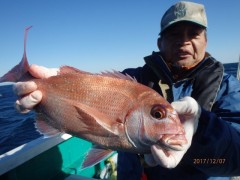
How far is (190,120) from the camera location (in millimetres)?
2039

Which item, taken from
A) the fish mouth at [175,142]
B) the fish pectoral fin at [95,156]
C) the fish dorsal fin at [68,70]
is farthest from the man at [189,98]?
the fish pectoral fin at [95,156]

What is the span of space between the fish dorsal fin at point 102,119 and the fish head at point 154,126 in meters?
0.08

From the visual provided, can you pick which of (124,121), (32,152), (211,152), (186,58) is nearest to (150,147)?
(124,121)

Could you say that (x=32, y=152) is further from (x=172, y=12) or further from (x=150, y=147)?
A: (x=172, y=12)

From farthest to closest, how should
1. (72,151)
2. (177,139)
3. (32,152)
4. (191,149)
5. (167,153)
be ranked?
1. (72,151)
2. (32,152)
3. (191,149)
4. (167,153)
5. (177,139)

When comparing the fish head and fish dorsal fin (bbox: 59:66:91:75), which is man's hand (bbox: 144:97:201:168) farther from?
fish dorsal fin (bbox: 59:66:91:75)

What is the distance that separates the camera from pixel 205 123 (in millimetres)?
2057

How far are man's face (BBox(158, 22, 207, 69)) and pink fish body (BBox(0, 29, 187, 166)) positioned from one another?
3.86 ft

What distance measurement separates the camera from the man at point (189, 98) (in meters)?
2.03

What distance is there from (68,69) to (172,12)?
1.56 metres

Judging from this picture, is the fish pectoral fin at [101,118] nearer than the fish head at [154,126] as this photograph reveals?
No

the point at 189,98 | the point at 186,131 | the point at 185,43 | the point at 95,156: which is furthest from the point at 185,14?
the point at 95,156

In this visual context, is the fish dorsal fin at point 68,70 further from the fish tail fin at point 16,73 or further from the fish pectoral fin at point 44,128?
the fish pectoral fin at point 44,128

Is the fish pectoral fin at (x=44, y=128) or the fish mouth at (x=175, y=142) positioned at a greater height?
the fish mouth at (x=175, y=142)
